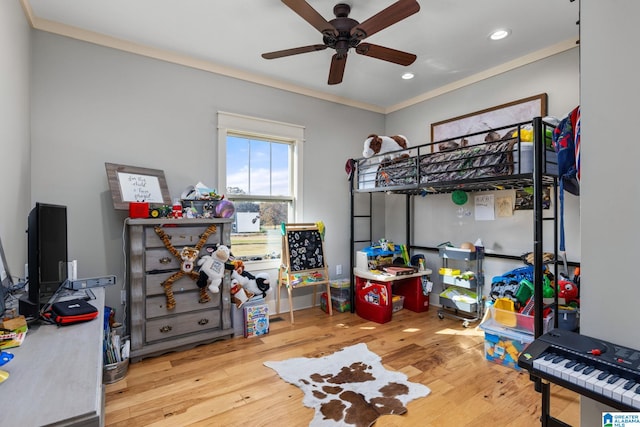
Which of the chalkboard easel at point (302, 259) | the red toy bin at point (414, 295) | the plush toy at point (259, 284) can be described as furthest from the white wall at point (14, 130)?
the red toy bin at point (414, 295)

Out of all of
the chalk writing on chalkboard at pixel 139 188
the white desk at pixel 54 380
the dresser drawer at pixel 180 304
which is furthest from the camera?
the chalk writing on chalkboard at pixel 139 188

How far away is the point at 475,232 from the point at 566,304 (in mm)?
1156

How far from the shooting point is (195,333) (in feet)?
8.77

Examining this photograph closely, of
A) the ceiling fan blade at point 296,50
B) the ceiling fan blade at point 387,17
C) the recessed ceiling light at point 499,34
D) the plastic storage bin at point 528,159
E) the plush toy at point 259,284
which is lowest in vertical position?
the plush toy at point 259,284

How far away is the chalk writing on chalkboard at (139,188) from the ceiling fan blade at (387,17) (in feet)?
6.75

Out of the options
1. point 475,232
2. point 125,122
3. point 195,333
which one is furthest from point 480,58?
point 195,333

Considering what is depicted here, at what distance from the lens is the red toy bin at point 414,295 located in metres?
3.60

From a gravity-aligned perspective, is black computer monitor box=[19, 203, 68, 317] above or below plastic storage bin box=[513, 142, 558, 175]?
below

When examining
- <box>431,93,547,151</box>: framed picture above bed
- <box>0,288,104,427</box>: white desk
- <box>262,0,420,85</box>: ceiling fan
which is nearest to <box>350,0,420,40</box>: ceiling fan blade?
<box>262,0,420,85</box>: ceiling fan

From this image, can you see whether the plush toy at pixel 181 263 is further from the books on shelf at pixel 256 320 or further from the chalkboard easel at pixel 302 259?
the chalkboard easel at pixel 302 259

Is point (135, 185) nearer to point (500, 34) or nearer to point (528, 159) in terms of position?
point (528, 159)

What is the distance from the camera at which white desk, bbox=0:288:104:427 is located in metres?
0.71

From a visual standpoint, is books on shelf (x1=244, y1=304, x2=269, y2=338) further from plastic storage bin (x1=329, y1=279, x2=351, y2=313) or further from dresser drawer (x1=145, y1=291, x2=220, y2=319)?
plastic storage bin (x1=329, y1=279, x2=351, y2=313)

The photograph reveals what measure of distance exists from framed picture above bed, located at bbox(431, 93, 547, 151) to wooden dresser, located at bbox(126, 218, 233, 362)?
7.73 ft
